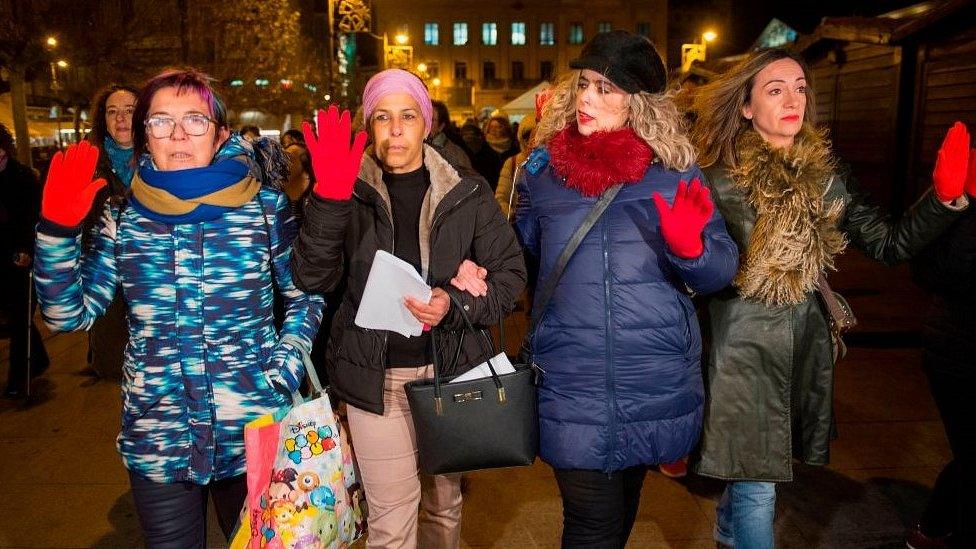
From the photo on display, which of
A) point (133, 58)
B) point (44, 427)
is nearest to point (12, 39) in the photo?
point (133, 58)

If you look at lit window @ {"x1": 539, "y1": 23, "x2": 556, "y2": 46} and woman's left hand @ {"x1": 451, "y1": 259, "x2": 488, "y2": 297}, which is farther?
lit window @ {"x1": 539, "y1": 23, "x2": 556, "y2": 46}

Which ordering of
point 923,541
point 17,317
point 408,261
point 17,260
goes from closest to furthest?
point 408,261
point 923,541
point 17,260
point 17,317

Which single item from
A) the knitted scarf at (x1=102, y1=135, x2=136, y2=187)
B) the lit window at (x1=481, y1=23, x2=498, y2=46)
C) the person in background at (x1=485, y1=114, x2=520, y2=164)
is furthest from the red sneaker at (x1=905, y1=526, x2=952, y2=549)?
the lit window at (x1=481, y1=23, x2=498, y2=46)

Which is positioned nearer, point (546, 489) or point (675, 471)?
point (546, 489)

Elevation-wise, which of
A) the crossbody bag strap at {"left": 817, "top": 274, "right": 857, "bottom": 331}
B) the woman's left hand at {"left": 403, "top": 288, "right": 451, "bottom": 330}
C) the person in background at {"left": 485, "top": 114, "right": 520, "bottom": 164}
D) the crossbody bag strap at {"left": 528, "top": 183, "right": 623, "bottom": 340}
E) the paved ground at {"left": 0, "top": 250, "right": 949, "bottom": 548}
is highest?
the person in background at {"left": 485, "top": 114, "right": 520, "bottom": 164}

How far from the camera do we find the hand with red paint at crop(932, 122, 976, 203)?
2.84m

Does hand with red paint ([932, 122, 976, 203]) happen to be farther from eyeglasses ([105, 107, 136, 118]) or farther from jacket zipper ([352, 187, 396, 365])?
eyeglasses ([105, 107, 136, 118])

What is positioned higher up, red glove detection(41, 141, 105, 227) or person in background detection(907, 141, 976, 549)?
red glove detection(41, 141, 105, 227)

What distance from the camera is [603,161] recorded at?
2.57m

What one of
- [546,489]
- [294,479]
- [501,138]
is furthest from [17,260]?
[501,138]

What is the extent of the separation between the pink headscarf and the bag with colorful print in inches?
39.4

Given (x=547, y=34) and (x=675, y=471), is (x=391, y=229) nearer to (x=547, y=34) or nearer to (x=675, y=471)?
(x=675, y=471)

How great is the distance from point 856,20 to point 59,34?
528 inches

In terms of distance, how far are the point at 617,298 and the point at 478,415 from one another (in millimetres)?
603
